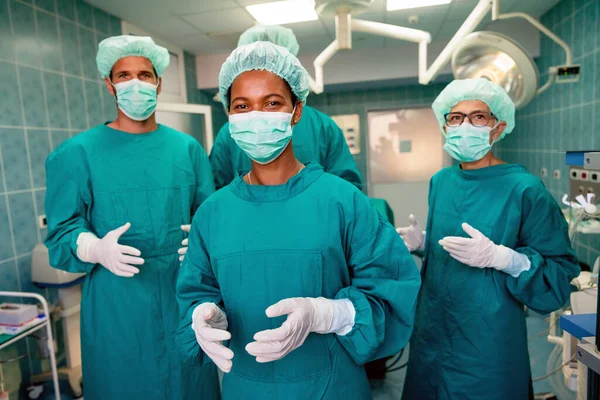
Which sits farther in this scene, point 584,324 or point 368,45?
point 368,45

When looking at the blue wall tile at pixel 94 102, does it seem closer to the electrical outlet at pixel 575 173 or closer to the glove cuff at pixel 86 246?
the glove cuff at pixel 86 246

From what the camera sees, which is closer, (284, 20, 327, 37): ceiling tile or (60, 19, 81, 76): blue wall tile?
(60, 19, 81, 76): blue wall tile

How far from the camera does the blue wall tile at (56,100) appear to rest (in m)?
2.68

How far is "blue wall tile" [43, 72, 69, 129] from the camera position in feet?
8.78

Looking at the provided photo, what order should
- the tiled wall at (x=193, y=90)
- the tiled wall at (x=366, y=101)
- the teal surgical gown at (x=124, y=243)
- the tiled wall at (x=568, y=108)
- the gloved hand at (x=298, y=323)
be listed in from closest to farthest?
the gloved hand at (x=298, y=323) < the teal surgical gown at (x=124, y=243) < the tiled wall at (x=568, y=108) < the tiled wall at (x=193, y=90) < the tiled wall at (x=366, y=101)

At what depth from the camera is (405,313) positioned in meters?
0.90

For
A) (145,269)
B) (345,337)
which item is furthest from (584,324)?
(145,269)

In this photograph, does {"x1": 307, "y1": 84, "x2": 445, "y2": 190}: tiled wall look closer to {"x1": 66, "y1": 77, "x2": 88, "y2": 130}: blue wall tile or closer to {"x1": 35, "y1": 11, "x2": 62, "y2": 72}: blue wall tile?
{"x1": 66, "y1": 77, "x2": 88, "y2": 130}: blue wall tile

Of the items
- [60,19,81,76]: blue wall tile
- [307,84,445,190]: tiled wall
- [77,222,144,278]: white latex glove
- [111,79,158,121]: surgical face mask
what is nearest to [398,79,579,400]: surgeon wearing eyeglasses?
[77,222,144,278]: white latex glove

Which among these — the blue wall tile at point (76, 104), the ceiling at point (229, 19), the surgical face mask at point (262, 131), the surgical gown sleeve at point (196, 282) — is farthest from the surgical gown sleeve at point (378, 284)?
the ceiling at point (229, 19)

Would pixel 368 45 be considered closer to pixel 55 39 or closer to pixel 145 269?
pixel 55 39

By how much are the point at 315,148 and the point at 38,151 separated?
1.99 meters

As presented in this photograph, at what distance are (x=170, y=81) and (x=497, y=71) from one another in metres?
3.49

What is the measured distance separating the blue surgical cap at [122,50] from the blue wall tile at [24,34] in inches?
53.3
